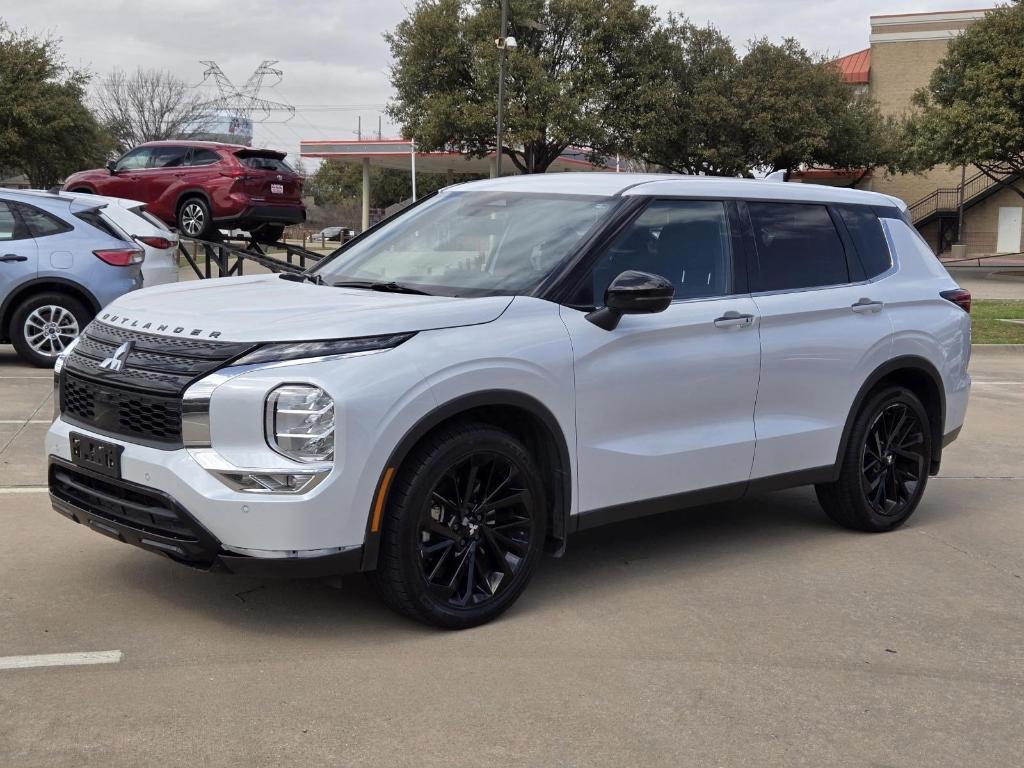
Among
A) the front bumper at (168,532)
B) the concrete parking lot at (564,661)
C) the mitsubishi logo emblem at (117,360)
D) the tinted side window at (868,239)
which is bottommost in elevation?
the concrete parking lot at (564,661)

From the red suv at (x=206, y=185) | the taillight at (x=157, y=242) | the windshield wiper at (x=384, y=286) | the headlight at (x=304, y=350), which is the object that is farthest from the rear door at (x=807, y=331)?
the red suv at (x=206, y=185)

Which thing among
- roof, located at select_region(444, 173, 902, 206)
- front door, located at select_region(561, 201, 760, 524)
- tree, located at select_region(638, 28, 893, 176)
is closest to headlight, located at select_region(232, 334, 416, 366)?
front door, located at select_region(561, 201, 760, 524)

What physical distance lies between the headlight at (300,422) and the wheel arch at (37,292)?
7.73 meters

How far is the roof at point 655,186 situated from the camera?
5.42 meters

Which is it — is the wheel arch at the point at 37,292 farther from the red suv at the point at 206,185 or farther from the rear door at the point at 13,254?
the red suv at the point at 206,185

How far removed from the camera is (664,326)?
5.18 metres

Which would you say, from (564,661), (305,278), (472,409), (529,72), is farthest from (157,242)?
(529,72)

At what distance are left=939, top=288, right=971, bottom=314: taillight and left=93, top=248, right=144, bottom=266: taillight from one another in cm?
775

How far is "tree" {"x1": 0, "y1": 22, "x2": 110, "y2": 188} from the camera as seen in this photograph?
39.6m

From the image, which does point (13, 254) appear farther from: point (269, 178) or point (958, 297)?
point (958, 297)

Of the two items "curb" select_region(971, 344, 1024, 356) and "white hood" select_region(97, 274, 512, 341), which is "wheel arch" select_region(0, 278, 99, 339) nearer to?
"white hood" select_region(97, 274, 512, 341)

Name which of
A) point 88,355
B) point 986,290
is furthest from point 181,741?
point 986,290

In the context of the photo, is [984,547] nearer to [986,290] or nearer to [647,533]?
[647,533]

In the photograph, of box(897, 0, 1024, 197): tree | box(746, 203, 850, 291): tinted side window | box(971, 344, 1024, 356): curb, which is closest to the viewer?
box(746, 203, 850, 291): tinted side window
